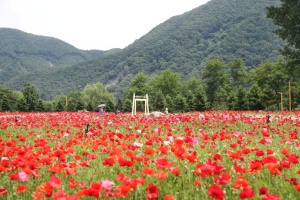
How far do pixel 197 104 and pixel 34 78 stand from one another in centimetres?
12887

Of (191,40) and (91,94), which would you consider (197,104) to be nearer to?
(91,94)

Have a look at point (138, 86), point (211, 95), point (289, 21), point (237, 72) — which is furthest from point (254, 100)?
point (138, 86)

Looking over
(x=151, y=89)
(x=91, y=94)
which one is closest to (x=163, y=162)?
(x=151, y=89)

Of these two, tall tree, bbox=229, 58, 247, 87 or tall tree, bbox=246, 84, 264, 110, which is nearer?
tall tree, bbox=246, 84, 264, 110

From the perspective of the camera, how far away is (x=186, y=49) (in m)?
136

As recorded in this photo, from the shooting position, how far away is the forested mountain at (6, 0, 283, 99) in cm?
11088

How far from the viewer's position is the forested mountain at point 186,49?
364 feet

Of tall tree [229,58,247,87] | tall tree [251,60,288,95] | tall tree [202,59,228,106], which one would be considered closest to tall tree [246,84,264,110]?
tall tree [251,60,288,95]

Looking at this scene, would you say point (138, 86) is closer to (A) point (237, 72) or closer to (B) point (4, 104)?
(A) point (237, 72)

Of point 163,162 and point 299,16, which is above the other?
point 299,16

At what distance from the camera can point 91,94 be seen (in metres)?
104

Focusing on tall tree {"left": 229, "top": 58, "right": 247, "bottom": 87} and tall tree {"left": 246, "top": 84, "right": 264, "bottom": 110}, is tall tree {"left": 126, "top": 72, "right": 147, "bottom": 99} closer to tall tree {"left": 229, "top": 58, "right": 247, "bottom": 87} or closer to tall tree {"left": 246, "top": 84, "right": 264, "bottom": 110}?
tall tree {"left": 229, "top": 58, "right": 247, "bottom": 87}

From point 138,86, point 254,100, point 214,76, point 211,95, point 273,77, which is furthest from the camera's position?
point 138,86

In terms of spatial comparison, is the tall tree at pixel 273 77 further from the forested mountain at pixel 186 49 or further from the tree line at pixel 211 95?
the forested mountain at pixel 186 49
